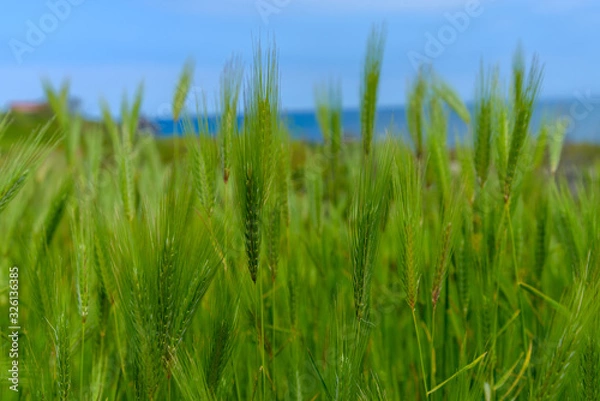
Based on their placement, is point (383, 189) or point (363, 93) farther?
point (363, 93)

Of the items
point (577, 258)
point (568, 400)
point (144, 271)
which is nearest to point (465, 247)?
point (577, 258)

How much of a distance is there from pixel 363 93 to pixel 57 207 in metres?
0.74

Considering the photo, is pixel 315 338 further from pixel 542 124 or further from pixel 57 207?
pixel 542 124

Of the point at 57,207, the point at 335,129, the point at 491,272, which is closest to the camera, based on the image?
the point at 491,272

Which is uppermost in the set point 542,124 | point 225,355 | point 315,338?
point 542,124

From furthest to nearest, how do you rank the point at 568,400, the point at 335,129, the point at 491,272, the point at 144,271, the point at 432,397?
the point at 335,129 → the point at 491,272 → the point at 432,397 → the point at 568,400 → the point at 144,271

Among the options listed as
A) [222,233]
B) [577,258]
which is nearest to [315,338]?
[222,233]

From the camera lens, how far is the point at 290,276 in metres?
1.25

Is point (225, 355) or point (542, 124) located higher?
point (542, 124)

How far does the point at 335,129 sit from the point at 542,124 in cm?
64

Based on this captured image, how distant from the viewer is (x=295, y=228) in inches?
69.2

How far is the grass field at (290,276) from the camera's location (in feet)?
2.88

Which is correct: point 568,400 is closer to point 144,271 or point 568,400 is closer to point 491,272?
point 491,272

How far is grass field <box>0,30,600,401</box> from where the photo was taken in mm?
878
